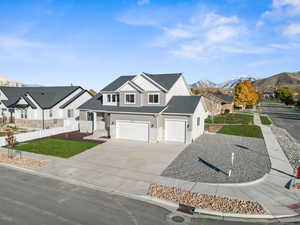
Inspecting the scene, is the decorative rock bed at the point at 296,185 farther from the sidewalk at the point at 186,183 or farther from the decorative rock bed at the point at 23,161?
the decorative rock bed at the point at 23,161

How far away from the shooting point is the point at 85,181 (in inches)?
414

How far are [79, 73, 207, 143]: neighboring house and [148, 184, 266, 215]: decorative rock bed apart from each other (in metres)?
9.71

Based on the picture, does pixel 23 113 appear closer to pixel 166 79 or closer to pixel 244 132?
pixel 166 79

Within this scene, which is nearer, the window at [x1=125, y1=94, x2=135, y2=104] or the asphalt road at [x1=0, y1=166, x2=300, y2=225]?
the asphalt road at [x1=0, y1=166, x2=300, y2=225]

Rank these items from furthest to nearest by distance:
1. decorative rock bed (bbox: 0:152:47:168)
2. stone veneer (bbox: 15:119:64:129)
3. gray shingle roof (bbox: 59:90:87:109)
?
gray shingle roof (bbox: 59:90:87:109) < stone veneer (bbox: 15:119:64:129) < decorative rock bed (bbox: 0:152:47:168)

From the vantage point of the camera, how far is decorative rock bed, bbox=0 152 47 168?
42.3 feet

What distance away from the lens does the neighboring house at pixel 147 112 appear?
19.0m

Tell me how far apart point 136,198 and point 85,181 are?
11.5 ft

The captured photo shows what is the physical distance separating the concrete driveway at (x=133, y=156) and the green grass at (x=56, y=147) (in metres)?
1.17

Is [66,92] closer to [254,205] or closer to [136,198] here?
[136,198]

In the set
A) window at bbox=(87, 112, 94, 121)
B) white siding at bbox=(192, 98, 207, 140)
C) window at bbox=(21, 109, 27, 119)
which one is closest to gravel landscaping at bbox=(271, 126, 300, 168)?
white siding at bbox=(192, 98, 207, 140)

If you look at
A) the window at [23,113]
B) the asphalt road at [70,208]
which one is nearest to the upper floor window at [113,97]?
the asphalt road at [70,208]

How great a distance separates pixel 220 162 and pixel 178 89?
1203 cm

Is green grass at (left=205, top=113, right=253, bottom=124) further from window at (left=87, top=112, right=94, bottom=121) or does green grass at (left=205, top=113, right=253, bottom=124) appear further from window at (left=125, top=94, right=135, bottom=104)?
window at (left=87, top=112, right=94, bottom=121)
